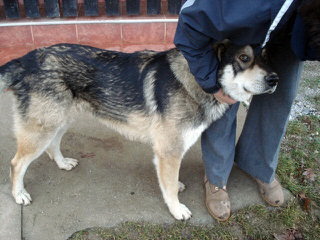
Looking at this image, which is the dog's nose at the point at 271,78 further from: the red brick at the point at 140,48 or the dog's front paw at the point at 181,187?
the red brick at the point at 140,48

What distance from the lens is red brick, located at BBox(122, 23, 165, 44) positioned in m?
4.78

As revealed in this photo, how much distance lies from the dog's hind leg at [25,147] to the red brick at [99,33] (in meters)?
2.33

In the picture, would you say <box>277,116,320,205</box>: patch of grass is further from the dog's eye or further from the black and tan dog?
the dog's eye

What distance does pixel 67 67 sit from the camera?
105 inches

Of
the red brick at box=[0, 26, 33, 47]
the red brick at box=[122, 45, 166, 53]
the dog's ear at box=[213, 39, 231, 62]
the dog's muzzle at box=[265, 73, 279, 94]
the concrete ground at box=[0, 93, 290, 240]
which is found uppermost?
the dog's ear at box=[213, 39, 231, 62]

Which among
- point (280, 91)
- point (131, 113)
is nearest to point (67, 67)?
point (131, 113)

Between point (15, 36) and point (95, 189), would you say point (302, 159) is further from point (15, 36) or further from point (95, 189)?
point (15, 36)

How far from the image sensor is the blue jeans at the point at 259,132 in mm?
2510

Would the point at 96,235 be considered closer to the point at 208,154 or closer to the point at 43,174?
the point at 43,174

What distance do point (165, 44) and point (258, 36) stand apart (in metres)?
3.03

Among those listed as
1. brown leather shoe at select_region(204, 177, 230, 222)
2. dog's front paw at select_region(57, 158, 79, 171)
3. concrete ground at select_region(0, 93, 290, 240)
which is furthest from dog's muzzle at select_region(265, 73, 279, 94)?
dog's front paw at select_region(57, 158, 79, 171)

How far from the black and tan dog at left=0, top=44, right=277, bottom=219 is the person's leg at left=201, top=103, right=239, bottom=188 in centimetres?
14

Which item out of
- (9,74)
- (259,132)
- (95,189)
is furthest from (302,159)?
(9,74)

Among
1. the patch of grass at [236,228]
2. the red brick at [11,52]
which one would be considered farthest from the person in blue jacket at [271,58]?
the red brick at [11,52]
